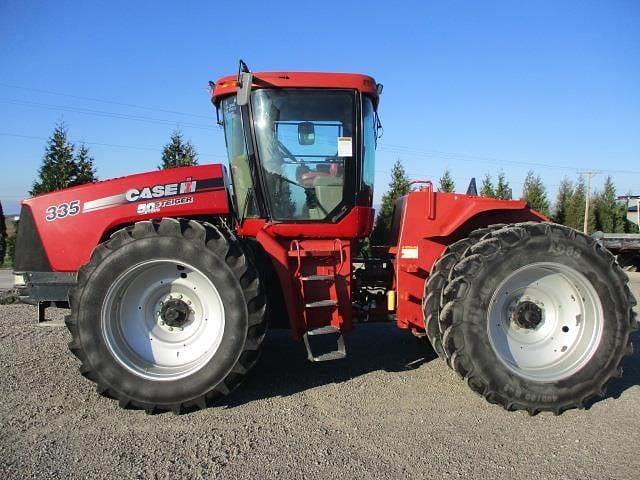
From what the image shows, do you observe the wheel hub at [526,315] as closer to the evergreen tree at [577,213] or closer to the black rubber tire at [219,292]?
the black rubber tire at [219,292]

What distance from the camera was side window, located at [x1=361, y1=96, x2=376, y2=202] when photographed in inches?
185

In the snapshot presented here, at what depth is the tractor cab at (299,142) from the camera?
14.7ft

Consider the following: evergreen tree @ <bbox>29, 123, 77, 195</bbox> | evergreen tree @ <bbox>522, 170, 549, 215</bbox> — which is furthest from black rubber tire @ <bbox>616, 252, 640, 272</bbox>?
evergreen tree @ <bbox>29, 123, 77, 195</bbox>

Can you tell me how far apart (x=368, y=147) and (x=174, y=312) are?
2.22 metres

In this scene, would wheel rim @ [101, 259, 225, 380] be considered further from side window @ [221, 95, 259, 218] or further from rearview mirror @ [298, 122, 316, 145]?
rearview mirror @ [298, 122, 316, 145]

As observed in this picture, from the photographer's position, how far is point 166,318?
13.7ft

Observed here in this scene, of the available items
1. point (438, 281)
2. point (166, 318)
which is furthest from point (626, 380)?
point (166, 318)

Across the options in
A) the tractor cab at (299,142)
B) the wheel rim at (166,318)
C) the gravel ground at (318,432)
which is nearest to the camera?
the gravel ground at (318,432)

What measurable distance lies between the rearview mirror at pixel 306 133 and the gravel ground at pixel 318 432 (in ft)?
6.90

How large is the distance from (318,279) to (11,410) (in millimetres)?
2515

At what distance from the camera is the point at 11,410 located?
3.93m

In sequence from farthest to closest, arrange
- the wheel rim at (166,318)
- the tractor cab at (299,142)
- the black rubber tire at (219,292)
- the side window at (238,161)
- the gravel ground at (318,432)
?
the side window at (238,161) < the tractor cab at (299,142) < the wheel rim at (166,318) < the black rubber tire at (219,292) < the gravel ground at (318,432)

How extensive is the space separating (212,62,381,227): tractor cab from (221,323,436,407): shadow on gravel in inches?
55.8

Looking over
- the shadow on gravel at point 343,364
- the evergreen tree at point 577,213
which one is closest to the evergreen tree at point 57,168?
the shadow on gravel at point 343,364
